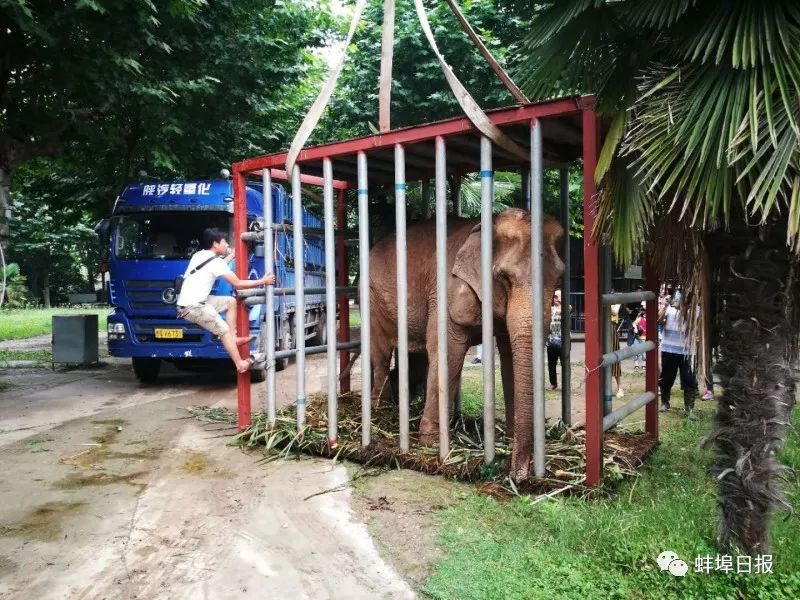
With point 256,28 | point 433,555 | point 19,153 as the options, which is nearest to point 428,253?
point 433,555

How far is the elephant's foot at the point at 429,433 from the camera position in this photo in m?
5.78

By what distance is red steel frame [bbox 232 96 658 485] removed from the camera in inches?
179

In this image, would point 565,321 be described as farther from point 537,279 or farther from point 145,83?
point 145,83

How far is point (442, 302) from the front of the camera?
17.6 feet

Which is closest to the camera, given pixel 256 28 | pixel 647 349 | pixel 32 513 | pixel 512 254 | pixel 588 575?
pixel 588 575

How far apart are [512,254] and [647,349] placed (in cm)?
161

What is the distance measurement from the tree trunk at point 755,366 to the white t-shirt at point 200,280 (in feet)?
17.4

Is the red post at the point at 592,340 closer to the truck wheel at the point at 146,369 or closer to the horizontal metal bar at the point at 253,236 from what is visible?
the horizontal metal bar at the point at 253,236

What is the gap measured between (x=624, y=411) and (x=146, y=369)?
27.6 ft

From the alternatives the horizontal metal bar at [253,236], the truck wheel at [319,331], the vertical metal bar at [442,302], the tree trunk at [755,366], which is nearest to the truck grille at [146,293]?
the horizontal metal bar at [253,236]

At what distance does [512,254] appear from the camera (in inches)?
204

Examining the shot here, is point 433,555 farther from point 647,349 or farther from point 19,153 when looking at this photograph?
point 19,153

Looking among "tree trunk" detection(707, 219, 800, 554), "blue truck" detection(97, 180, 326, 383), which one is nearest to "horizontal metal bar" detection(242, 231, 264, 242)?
"blue truck" detection(97, 180, 326, 383)

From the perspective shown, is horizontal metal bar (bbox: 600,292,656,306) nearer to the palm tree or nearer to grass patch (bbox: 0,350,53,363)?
the palm tree
